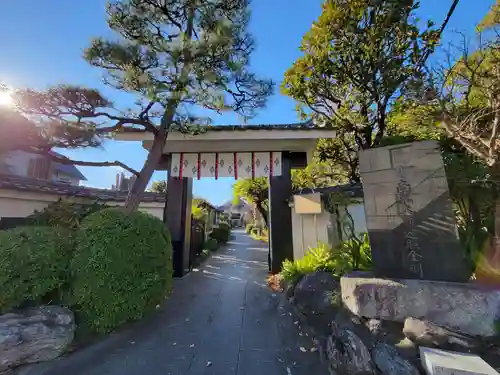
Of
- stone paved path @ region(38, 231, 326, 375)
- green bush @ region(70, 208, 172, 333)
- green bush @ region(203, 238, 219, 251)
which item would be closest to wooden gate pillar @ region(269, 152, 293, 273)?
stone paved path @ region(38, 231, 326, 375)

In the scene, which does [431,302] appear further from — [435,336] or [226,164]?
[226,164]

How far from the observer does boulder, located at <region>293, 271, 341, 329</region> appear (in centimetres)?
370

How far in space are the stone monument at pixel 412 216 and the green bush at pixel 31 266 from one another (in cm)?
456

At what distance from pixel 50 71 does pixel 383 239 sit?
673 centimetres

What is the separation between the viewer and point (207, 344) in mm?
3230

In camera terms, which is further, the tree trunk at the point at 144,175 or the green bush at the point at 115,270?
the tree trunk at the point at 144,175

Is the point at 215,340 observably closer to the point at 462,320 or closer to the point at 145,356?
the point at 145,356

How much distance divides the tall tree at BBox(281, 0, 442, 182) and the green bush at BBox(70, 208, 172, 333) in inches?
220

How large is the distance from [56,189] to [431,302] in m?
7.43

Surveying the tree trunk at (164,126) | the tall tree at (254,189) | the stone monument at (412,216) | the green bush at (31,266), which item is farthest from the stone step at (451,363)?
the tall tree at (254,189)

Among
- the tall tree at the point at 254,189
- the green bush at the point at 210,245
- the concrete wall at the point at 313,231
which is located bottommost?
the green bush at the point at 210,245

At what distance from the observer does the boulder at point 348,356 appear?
7.92ft

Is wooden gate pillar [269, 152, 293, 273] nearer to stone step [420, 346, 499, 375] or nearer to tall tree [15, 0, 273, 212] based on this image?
tall tree [15, 0, 273, 212]

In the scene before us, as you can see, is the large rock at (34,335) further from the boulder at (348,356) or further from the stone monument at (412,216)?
the stone monument at (412,216)
